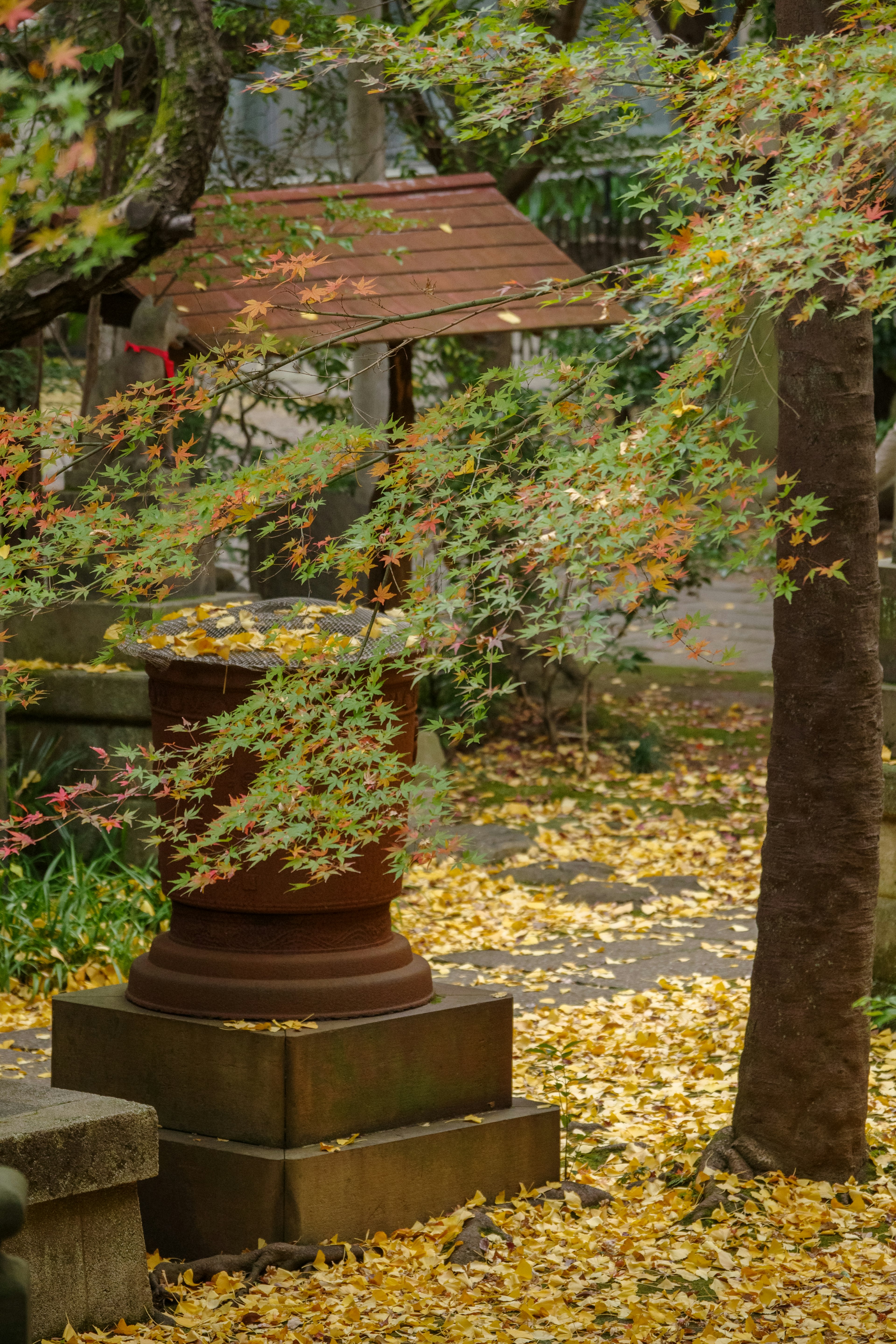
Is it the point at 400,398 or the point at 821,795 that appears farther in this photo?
the point at 400,398

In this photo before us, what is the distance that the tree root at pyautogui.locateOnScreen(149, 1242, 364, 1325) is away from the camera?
4.07 meters

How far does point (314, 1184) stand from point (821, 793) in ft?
5.92

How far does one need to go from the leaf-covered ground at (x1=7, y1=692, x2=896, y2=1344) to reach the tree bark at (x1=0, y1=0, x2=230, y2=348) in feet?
6.49

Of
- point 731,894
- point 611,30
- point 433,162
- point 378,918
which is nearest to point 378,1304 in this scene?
point 378,918

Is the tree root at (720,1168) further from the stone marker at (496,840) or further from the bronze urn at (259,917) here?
the stone marker at (496,840)

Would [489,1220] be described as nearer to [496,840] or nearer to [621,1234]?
[621,1234]

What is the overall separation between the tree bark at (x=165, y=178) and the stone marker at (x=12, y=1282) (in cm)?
261

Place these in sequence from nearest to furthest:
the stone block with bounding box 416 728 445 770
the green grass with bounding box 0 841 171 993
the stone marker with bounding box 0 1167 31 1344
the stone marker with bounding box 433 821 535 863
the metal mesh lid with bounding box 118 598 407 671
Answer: the stone marker with bounding box 0 1167 31 1344 < the metal mesh lid with bounding box 118 598 407 671 < the green grass with bounding box 0 841 171 993 < the stone marker with bounding box 433 821 535 863 < the stone block with bounding box 416 728 445 770

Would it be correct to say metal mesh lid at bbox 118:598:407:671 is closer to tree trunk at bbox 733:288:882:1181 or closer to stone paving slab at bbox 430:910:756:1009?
tree trunk at bbox 733:288:882:1181

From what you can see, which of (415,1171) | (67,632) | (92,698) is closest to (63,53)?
(415,1171)

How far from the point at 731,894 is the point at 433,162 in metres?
7.25

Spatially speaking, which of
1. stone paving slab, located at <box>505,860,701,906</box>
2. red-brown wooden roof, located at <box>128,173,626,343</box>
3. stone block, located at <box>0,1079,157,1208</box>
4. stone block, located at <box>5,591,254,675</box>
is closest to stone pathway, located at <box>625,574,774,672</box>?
red-brown wooden roof, located at <box>128,173,626,343</box>

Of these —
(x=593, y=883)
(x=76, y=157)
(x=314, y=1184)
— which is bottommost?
(x=314, y=1184)

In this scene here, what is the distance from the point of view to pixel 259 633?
439 centimetres
